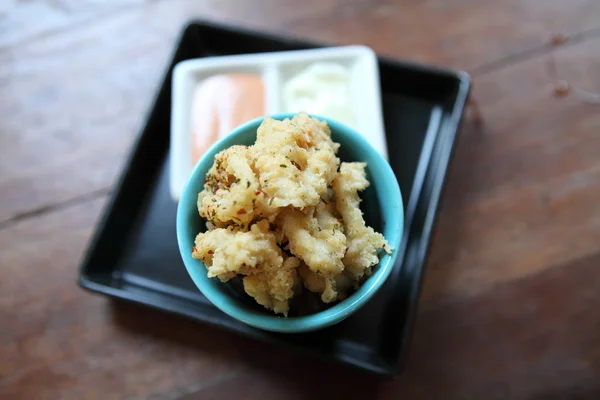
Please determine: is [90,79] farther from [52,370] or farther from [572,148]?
[572,148]

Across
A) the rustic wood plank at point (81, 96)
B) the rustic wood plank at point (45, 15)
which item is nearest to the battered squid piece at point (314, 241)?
the rustic wood plank at point (81, 96)

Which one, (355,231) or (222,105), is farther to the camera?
(222,105)

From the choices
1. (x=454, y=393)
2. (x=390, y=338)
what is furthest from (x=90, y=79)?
(x=454, y=393)

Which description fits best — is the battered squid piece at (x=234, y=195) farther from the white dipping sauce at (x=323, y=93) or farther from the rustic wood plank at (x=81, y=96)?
the rustic wood plank at (x=81, y=96)

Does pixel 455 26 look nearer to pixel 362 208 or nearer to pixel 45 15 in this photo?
pixel 362 208

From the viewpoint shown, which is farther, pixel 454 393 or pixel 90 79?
pixel 90 79

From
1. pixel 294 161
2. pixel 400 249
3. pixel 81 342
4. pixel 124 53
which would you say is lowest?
pixel 81 342

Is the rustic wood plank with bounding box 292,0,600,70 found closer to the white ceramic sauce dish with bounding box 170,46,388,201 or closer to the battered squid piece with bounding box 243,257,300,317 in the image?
the white ceramic sauce dish with bounding box 170,46,388,201

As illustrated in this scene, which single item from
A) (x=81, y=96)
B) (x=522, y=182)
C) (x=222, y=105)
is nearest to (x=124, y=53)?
(x=81, y=96)
